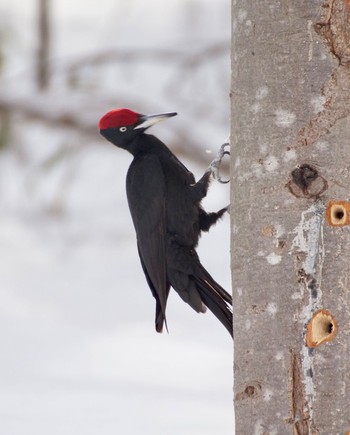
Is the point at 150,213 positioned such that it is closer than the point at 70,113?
Yes

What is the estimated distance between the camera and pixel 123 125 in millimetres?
4039

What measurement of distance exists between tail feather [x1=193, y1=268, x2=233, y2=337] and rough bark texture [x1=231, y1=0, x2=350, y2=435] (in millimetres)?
1028

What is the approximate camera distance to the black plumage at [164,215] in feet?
12.1

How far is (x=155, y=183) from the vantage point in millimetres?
3869

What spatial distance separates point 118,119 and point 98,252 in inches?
270

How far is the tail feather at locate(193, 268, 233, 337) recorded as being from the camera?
11.5 ft

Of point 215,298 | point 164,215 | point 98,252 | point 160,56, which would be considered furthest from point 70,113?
point 215,298

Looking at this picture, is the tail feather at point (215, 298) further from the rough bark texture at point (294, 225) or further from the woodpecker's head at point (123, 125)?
the rough bark texture at point (294, 225)

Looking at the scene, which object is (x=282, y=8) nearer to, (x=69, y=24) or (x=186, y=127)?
(x=186, y=127)

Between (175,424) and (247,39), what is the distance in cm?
280

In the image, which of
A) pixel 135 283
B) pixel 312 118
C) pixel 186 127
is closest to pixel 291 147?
pixel 312 118

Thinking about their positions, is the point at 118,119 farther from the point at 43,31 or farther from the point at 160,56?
the point at 43,31

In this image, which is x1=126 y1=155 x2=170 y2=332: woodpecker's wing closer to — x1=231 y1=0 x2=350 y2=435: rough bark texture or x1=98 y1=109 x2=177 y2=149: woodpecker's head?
x1=98 y1=109 x2=177 y2=149: woodpecker's head

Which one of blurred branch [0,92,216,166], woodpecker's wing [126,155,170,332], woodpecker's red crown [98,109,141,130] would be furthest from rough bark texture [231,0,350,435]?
blurred branch [0,92,216,166]
